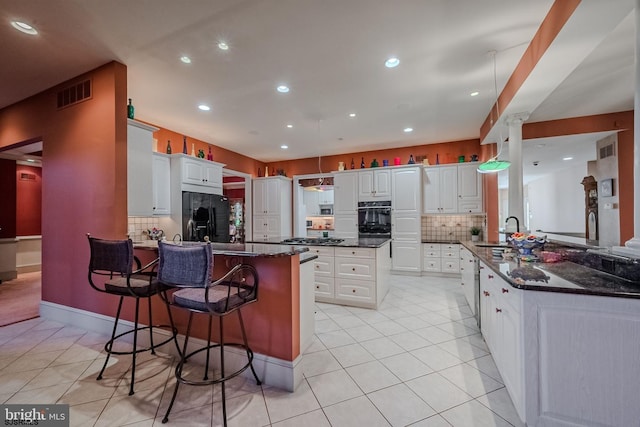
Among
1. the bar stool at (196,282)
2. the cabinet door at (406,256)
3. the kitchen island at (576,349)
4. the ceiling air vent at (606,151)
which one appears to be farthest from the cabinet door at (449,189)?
the bar stool at (196,282)

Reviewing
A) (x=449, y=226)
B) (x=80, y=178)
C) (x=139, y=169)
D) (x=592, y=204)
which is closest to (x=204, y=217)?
(x=139, y=169)

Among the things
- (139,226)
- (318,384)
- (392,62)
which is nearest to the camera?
(318,384)

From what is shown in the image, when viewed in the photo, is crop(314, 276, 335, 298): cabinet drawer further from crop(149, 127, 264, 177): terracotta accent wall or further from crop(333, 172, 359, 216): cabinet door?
crop(149, 127, 264, 177): terracotta accent wall

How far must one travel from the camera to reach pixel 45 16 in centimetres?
206

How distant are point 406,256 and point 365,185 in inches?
70.4

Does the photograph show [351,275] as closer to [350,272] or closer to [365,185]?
[350,272]

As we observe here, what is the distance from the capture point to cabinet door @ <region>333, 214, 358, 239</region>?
596 cm

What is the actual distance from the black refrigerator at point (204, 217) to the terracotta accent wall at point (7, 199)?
4.15 meters

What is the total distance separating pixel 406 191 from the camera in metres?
5.50

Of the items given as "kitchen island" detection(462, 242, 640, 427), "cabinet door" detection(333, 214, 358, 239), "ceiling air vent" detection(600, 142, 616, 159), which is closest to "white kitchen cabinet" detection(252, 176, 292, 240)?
"cabinet door" detection(333, 214, 358, 239)

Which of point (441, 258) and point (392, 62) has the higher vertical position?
point (392, 62)

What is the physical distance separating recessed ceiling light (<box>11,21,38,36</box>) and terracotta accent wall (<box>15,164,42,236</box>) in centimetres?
528

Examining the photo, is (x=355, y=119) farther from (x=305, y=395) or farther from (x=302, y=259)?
(x=305, y=395)

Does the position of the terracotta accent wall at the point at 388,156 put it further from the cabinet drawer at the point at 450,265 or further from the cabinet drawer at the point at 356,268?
the cabinet drawer at the point at 356,268
